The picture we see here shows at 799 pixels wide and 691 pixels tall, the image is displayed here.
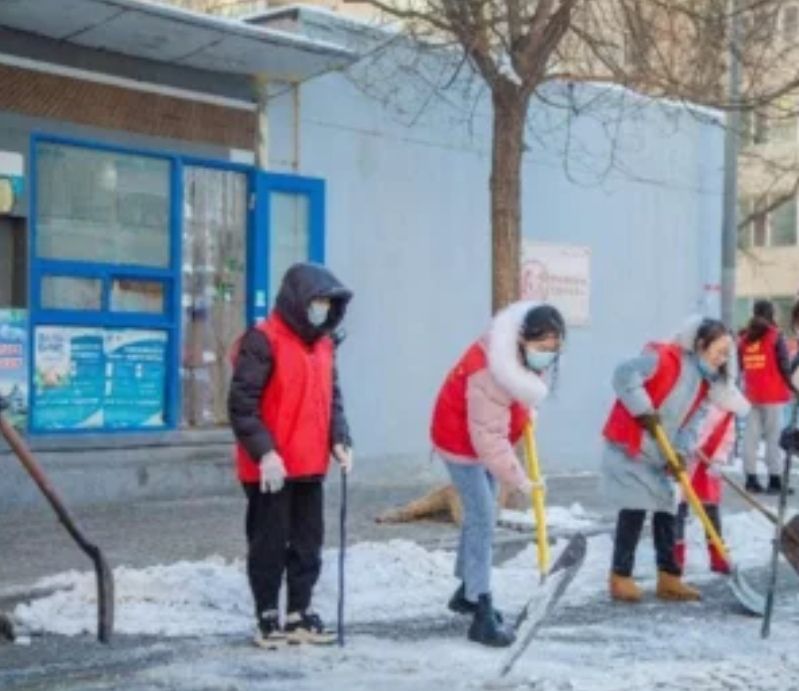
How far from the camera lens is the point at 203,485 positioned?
12734 millimetres

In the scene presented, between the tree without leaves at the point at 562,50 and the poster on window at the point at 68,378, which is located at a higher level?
the tree without leaves at the point at 562,50

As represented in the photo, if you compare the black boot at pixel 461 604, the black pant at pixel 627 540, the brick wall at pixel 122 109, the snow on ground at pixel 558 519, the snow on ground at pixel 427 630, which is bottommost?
the snow on ground at pixel 427 630

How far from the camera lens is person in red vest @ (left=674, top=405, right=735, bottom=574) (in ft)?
30.7

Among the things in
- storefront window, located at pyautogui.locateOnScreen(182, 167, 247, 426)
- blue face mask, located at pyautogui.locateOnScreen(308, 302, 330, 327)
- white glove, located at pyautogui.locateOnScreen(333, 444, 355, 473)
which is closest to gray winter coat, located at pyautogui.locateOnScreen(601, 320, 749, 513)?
white glove, located at pyautogui.locateOnScreen(333, 444, 355, 473)

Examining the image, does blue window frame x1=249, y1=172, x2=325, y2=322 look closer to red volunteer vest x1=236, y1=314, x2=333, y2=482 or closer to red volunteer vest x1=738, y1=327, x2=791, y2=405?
red volunteer vest x1=738, y1=327, x2=791, y2=405

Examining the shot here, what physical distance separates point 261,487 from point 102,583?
2.92 feet

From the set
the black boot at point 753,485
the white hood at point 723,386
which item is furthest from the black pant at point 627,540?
the black boot at point 753,485

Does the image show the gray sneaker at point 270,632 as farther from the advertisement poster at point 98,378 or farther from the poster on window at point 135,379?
the poster on window at point 135,379

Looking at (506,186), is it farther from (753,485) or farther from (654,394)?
(753,485)

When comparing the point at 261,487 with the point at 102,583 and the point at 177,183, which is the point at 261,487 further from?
the point at 177,183

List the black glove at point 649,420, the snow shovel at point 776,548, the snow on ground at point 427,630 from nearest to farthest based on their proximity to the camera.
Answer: the snow on ground at point 427,630 → the snow shovel at point 776,548 → the black glove at point 649,420

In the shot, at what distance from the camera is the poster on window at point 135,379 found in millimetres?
12344

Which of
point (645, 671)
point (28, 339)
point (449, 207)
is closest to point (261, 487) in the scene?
point (645, 671)

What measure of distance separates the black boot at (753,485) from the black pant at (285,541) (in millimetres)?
7825
